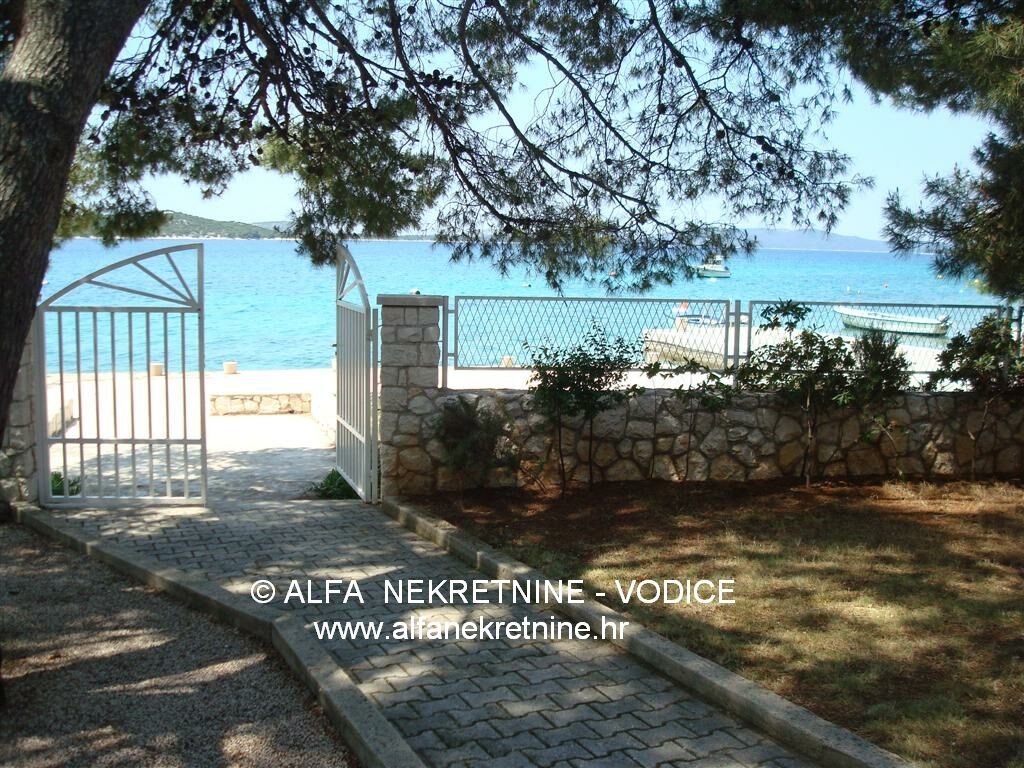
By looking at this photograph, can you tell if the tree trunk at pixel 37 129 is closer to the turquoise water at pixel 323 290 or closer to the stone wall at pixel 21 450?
the stone wall at pixel 21 450

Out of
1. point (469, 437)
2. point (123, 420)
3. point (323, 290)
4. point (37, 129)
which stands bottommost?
point (123, 420)

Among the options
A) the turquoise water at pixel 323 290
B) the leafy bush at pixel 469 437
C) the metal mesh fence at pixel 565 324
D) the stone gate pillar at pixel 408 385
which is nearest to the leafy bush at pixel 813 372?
the metal mesh fence at pixel 565 324

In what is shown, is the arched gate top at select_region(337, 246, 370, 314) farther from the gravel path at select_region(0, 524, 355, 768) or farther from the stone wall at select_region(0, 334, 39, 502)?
the gravel path at select_region(0, 524, 355, 768)

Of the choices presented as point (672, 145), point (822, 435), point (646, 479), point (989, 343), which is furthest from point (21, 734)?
point (989, 343)

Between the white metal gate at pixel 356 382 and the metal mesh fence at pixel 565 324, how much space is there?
788 mm

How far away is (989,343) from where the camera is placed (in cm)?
907

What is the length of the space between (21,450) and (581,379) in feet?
15.7

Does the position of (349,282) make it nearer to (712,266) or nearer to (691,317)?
(691,317)

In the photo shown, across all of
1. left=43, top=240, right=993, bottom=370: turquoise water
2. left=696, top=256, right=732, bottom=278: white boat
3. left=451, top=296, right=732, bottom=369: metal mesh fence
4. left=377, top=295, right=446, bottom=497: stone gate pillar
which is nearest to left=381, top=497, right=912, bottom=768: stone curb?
left=377, top=295, right=446, bottom=497: stone gate pillar

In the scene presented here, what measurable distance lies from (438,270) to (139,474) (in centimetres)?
7520

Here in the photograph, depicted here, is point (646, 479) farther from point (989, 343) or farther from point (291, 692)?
point (291, 692)

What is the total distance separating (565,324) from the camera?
8906mm

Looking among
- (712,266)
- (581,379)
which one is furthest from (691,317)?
(581,379)

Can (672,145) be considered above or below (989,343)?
above
